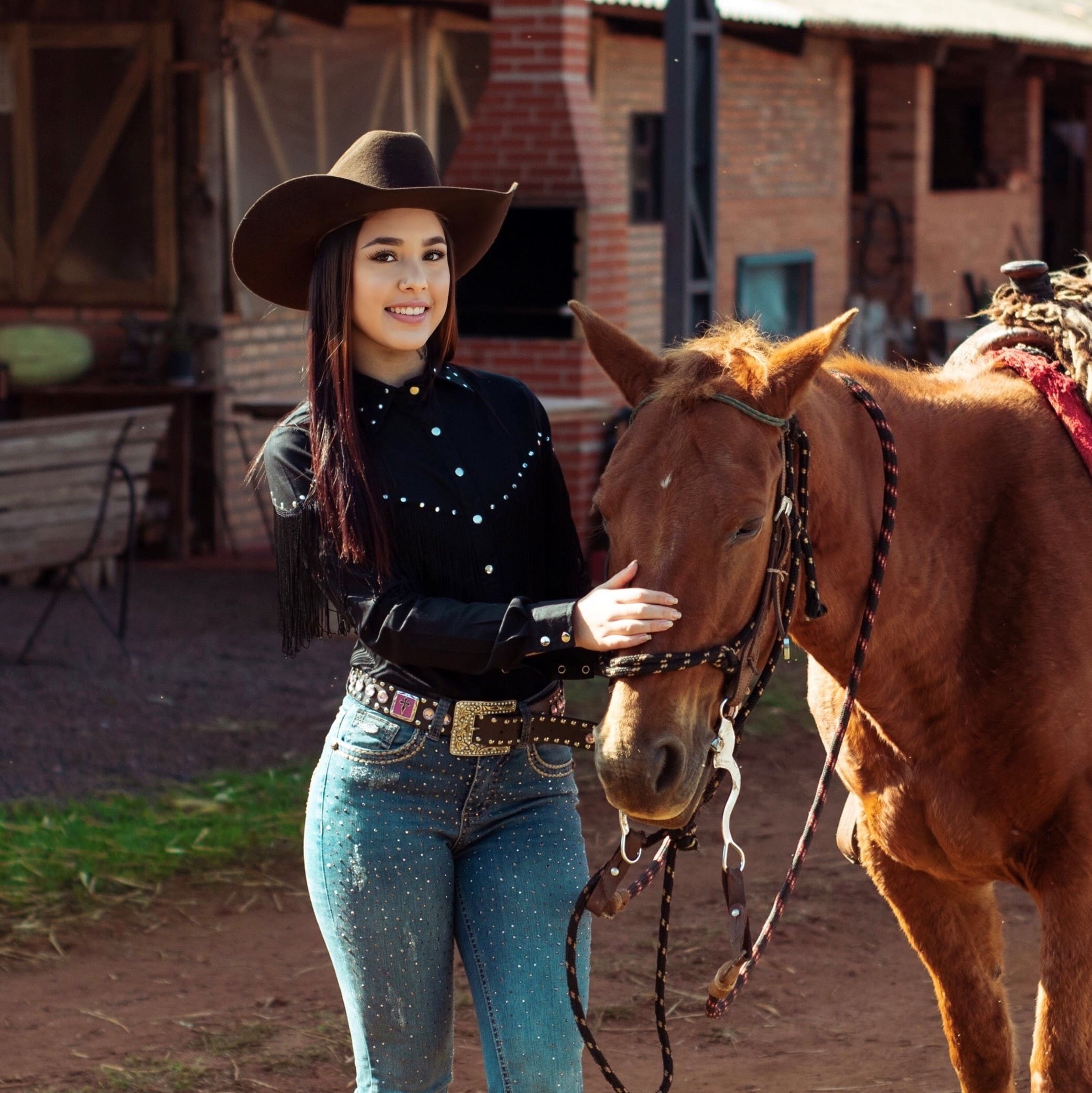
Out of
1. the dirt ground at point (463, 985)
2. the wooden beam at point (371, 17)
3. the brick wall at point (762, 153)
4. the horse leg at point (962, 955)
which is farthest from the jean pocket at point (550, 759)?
the brick wall at point (762, 153)

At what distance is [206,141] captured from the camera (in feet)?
31.5

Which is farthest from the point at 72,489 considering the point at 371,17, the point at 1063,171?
the point at 1063,171

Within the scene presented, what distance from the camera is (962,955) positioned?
3234mm

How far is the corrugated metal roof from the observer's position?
→ 11727 millimetres

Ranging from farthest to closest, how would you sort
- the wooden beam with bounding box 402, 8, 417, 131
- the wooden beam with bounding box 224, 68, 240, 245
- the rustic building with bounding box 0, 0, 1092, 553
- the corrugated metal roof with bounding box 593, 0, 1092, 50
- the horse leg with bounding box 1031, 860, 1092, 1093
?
the corrugated metal roof with bounding box 593, 0, 1092, 50, the wooden beam with bounding box 402, 8, 417, 131, the wooden beam with bounding box 224, 68, 240, 245, the rustic building with bounding box 0, 0, 1092, 553, the horse leg with bounding box 1031, 860, 1092, 1093

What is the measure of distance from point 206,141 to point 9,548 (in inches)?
137

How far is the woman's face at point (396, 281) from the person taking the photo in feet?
8.70

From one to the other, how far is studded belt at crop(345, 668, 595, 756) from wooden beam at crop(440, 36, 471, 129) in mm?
9257

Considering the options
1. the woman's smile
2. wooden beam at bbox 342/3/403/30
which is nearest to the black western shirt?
the woman's smile

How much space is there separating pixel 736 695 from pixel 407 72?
371 inches

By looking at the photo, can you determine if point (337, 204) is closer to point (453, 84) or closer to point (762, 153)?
point (453, 84)

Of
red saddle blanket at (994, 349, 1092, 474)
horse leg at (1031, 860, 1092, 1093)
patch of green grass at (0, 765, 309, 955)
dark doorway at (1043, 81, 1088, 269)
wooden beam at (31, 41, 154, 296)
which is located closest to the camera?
horse leg at (1031, 860, 1092, 1093)

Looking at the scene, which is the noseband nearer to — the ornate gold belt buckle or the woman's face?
the ornate gold belt buckle

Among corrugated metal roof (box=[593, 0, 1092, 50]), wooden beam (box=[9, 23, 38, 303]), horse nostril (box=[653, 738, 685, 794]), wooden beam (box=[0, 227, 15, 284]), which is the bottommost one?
horse nostril (box=[653, 738, 685, 794])
